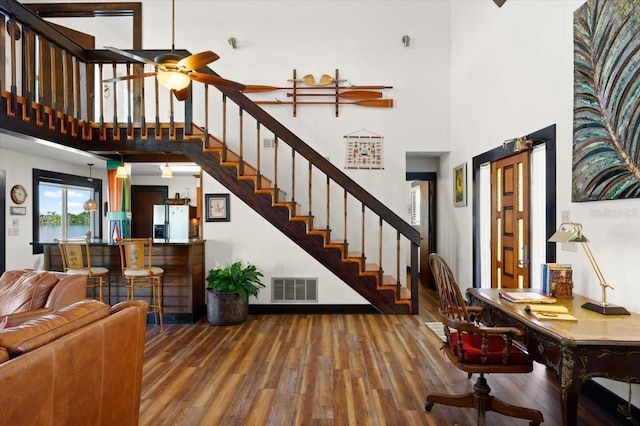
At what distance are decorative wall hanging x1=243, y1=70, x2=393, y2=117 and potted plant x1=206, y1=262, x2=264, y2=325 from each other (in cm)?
262

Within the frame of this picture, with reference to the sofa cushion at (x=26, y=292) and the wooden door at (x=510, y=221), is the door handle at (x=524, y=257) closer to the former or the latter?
the wooden door at (x=510, y=221)

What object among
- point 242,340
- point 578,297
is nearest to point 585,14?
point 578,297

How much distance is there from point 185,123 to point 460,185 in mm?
3866

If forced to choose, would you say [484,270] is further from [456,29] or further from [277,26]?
[277,26]

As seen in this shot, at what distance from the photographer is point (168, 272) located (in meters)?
4.76

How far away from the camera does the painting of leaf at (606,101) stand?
2.33m

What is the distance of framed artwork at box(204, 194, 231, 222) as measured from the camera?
5.22m

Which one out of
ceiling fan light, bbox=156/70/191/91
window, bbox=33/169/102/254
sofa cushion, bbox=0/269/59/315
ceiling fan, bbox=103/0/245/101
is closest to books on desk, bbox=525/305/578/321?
ceiling fan, bbox=103/0/245/101

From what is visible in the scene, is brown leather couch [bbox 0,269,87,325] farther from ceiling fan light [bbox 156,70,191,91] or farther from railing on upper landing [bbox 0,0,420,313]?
ceiling fan light [bbox 156,70,191,91]

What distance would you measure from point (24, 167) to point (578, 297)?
8164 millimetres

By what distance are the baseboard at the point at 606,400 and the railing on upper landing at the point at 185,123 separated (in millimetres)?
2044

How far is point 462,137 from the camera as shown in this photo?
17.1 ft

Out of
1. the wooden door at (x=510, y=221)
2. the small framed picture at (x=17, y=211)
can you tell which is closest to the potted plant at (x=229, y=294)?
the wooden door at (x=510, y=221)

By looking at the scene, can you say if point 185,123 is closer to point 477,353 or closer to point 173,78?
point 173,78
